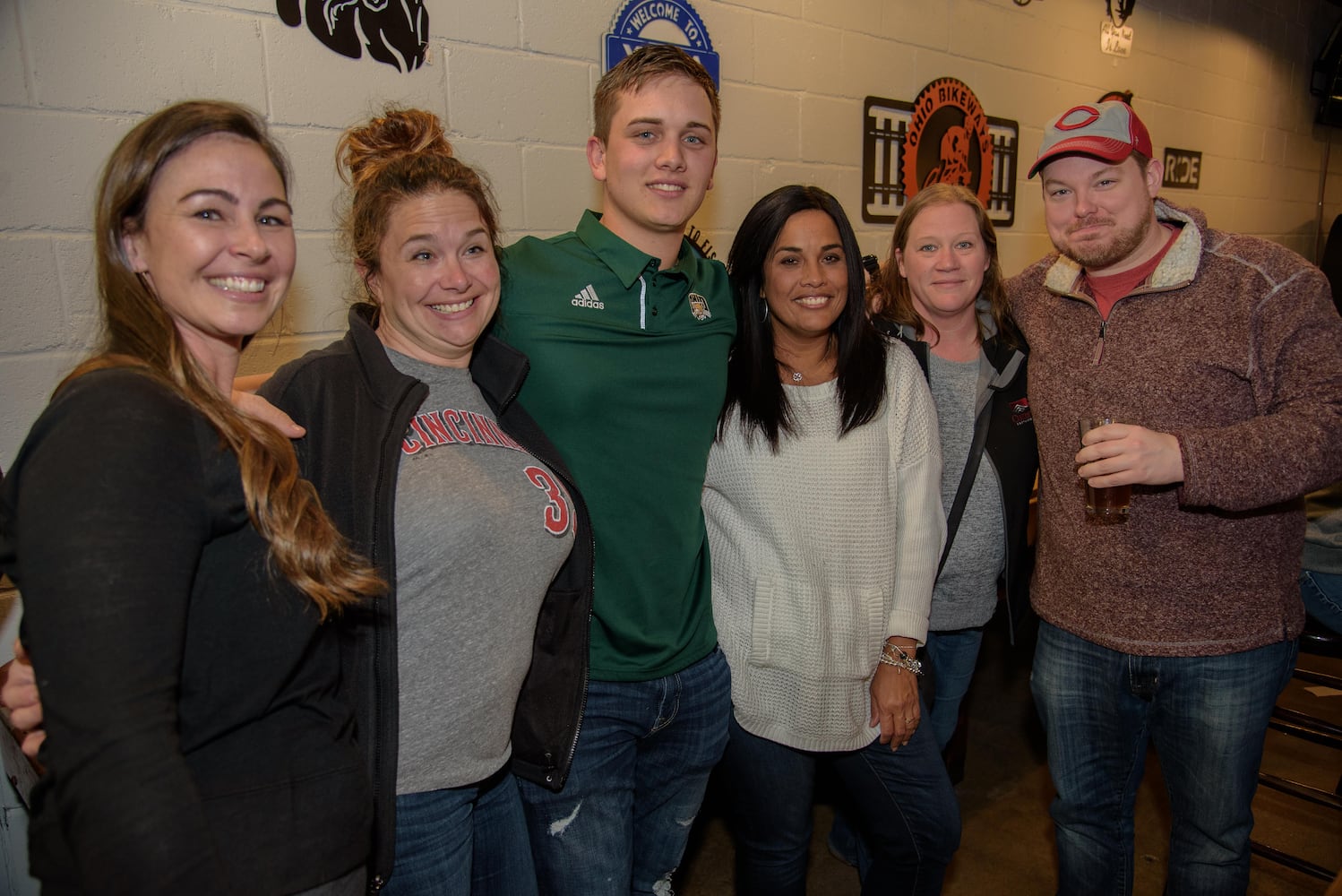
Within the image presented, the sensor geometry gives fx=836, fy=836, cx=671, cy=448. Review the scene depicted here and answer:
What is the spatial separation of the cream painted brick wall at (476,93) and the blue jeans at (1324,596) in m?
1.95

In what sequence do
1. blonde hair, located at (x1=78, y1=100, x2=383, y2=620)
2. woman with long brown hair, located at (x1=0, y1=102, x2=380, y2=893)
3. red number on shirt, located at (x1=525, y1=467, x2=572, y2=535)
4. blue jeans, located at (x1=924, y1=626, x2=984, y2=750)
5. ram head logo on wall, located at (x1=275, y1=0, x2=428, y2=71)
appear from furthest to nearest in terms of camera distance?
blue jeans, located at (x1=924, y1=626, x2=984, y2=750) → ram head logo on wall, located at (x1=275, y1=0, x2=428, y2=71) → red number on shirt, located at (x1=525, y1=467, x2=572, y2=535) → blonde hair, located at (x1=78, y1=100, x2=383, y2=620) → woman with long brown hair, located at (x1=0, y1=102, x2=380, y2=893)

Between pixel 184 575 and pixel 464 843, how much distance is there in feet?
2.43

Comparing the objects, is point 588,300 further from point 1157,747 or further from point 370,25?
point 1157,747

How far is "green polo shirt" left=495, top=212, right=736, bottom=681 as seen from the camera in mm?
1571

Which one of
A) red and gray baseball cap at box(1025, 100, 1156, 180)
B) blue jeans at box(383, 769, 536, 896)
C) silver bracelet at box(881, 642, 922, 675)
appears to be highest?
red and gray baseball cap at box(1025, 100, 1156, 180)

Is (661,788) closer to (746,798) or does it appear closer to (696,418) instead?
(746,798)

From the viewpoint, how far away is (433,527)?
4.07 ft

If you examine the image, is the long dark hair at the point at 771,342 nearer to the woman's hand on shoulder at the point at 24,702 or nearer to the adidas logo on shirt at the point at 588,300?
the adidas logo on shirt at the point at 588,300

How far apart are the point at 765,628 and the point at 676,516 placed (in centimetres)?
30

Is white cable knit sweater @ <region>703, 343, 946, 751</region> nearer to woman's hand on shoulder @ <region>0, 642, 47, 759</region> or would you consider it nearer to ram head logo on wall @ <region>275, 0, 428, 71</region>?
woman's hand on shoulder @ <region>0, 642, 47, 759</region>

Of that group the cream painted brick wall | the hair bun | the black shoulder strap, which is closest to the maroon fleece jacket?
the black shoulder strap

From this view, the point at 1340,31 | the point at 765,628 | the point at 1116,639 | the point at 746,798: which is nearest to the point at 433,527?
the point at 765,628

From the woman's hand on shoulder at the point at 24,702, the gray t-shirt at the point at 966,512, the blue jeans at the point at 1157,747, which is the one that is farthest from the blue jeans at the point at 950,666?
the woman's hand on shoulder at the point at 24,702

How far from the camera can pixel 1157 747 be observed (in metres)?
1.83
